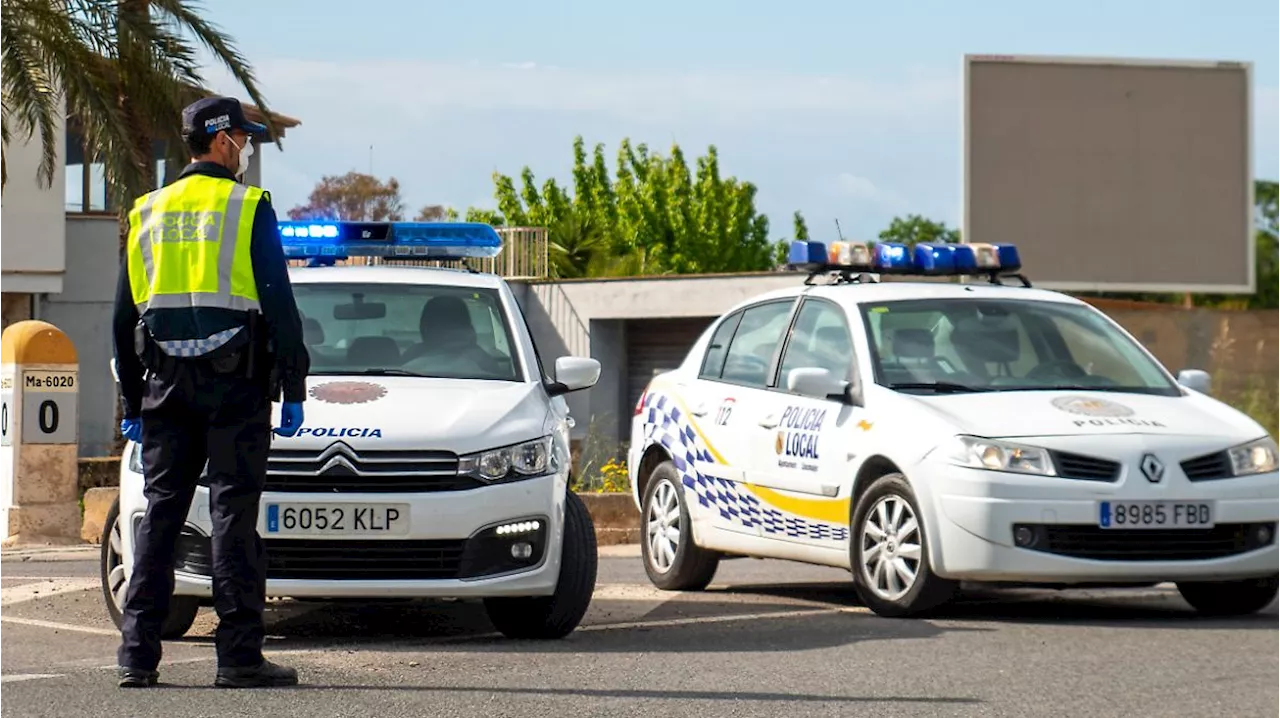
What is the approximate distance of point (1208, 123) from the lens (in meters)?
40.3

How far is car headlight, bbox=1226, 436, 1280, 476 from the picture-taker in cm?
966

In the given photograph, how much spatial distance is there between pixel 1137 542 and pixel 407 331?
10.7ft

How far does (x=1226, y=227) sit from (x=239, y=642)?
35809 mm

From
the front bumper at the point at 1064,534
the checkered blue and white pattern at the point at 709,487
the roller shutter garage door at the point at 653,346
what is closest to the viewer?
the front bumper at the point at 1064,534

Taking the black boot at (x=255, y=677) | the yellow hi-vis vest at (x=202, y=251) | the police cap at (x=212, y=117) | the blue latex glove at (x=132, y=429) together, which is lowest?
the black boot at (x=255, y=677)

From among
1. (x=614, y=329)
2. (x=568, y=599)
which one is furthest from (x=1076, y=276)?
(x=568, y=599)

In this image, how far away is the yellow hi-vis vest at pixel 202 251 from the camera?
7.12 metres

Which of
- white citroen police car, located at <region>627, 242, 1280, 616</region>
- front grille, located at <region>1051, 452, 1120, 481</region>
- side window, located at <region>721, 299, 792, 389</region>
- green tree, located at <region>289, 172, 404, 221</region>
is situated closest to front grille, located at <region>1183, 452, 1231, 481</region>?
white citroen police car, located at <region>627, 242, 1280, 616</region>

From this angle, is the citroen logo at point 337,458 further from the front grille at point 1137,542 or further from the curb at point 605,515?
the curb at point 605,515

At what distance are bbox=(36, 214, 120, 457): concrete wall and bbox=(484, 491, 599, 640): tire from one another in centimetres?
2815

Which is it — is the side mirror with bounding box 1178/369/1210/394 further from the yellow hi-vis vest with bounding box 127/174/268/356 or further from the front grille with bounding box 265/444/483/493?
the yellow hi-vis vest with bounding box 127/174/268/356

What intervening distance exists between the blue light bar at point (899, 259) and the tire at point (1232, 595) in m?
2.10

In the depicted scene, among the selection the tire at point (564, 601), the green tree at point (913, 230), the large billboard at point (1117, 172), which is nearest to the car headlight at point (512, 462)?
the tire at point (564, 601)

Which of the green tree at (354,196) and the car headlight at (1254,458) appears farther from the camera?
the green tree at (354,196)
